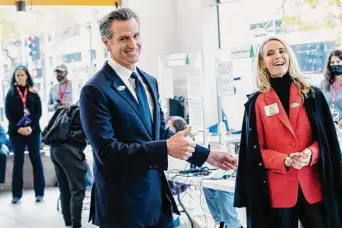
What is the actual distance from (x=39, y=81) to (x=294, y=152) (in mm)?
7116

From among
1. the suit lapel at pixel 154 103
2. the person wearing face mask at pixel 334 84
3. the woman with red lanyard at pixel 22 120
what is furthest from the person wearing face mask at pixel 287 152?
the woman with red lanyard at pixel 22 120

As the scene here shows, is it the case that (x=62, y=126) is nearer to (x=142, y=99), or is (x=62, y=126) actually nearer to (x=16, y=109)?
(x=16, y=109)

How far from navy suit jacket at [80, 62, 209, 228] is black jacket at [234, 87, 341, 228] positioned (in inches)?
42.9

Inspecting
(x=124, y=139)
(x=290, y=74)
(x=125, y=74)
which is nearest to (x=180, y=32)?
(x=290, y=74)

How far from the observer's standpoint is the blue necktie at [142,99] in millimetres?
2198

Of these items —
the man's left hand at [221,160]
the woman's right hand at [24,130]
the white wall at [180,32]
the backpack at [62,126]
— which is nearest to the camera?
the man's left hand at [221,160]

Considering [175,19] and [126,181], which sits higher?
[175,19]

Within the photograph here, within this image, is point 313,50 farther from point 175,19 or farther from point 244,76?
point 175,19

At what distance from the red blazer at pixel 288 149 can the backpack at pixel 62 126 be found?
97.9 inches

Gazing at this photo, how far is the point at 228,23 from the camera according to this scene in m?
8.03

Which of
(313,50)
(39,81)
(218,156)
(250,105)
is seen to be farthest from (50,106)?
(218,156)

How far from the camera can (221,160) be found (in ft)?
7.82

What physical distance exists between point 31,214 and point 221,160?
4919 millimetres

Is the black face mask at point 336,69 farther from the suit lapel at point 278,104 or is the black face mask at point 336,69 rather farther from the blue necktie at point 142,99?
the blue necktie at point 142,99
